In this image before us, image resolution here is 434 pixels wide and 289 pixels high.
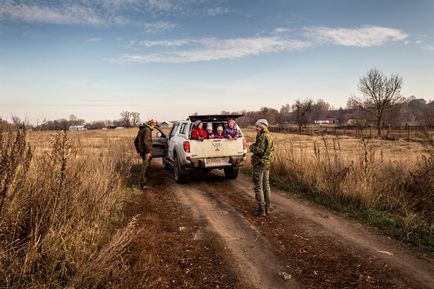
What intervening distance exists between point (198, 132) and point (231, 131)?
41.3 inches

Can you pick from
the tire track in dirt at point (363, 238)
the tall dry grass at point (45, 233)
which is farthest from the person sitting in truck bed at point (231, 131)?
the tall dry grass at point (45, 233)

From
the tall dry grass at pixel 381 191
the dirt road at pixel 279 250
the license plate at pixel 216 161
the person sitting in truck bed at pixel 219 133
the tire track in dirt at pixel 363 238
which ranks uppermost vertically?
the person sitting in truck bed at pixel 219 133

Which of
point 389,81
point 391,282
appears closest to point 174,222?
point 391,282

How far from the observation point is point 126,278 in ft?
12.3

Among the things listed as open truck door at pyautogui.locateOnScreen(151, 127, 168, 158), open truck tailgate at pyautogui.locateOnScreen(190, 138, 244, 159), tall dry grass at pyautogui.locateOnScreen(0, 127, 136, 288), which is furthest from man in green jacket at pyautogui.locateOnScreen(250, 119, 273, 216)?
open truck door at pyautogui.locateOnScreen(151, 127, 168, 158)

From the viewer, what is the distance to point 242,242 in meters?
5.07

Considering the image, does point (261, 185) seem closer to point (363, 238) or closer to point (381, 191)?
point (363, 238)

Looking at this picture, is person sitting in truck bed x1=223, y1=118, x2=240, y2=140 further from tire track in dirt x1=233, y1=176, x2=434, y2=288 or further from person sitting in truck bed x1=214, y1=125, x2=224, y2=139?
tire track in dirt x1=233, y1=176, x2=434, y2=288

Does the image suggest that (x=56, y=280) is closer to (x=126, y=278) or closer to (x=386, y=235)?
(x=126, y=278)

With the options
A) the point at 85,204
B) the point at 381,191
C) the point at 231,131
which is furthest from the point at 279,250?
the point at 231,131

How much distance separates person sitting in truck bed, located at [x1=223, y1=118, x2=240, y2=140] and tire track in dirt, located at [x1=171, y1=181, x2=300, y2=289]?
209 centimetres

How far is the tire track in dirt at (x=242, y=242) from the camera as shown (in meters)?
→ 3.91

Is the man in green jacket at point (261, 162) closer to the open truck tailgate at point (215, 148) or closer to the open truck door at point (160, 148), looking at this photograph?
the open truck tailgate at point (215, 148)

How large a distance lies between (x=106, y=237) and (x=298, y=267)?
299 centimetres
